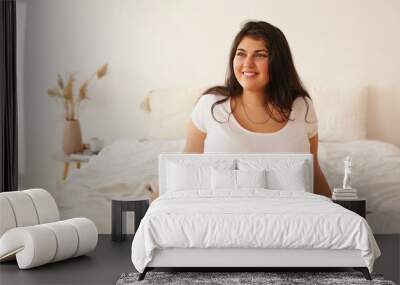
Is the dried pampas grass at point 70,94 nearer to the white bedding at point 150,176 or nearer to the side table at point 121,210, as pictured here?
the white bedding at point 150,176

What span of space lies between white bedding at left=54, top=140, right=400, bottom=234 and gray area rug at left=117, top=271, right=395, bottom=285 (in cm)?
211

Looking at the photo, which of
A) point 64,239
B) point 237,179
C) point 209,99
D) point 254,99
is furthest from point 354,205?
point 64,239

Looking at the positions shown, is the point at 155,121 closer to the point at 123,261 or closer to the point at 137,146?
the point at 137,146

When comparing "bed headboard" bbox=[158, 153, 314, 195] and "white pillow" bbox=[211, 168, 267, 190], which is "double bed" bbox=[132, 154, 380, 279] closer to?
"white pillow" bbox=[211, 168, 267, 190]

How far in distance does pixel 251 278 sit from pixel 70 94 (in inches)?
129

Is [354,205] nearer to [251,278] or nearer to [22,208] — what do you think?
[251,278]

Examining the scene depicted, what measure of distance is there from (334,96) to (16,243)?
3.44 metres

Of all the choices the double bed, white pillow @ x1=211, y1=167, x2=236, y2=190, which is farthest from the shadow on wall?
the double bed

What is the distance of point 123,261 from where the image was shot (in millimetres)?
5703

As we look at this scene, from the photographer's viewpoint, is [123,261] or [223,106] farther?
[223,106]

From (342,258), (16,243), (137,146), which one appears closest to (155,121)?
(137,146)

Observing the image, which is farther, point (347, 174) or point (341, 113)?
point (341, 113)

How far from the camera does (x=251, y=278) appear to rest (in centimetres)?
487

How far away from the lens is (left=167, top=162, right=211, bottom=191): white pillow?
6.15 metres
